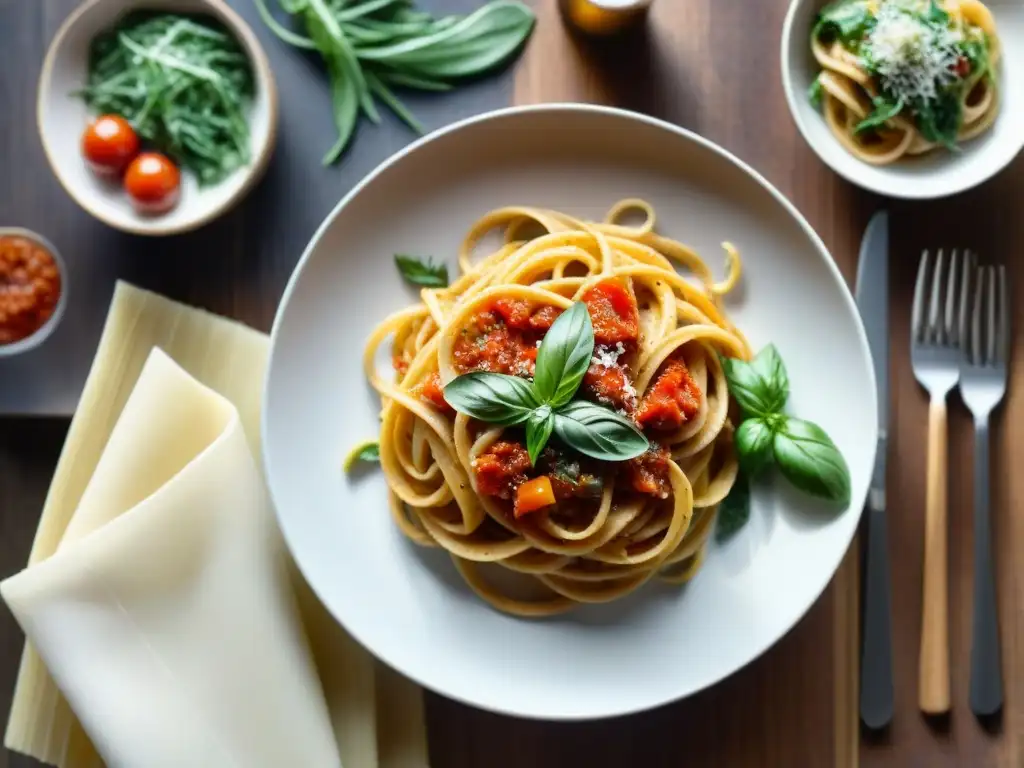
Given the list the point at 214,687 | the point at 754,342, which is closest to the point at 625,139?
the point at 754,342

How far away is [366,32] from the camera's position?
10.1 ft

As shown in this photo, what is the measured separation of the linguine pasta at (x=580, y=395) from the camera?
2.56m

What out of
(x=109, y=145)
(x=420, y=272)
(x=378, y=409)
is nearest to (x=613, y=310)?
(x=420, y=272)

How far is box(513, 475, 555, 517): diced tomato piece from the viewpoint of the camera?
8.11 feet

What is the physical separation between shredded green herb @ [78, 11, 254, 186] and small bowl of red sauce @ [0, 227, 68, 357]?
0.47 metres

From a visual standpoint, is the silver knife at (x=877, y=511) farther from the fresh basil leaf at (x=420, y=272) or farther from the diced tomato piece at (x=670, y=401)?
the fresh basil leaf at (x=420, y=272)

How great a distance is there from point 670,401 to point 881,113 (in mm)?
1112

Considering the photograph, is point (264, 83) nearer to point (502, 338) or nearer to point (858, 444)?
point (502, 338)

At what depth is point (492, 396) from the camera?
8.03ft

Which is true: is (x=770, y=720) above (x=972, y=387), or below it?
below

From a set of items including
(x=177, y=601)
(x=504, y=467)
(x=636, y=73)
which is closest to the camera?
(x=504, y=467)

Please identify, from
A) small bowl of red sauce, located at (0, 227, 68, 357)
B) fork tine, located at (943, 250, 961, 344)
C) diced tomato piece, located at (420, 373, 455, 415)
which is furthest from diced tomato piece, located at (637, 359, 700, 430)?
small bowl of red sauce, located at (0, 227, 68, 357)

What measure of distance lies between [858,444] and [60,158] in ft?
8.03

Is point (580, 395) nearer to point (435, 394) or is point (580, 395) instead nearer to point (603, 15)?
point (435, 394)
